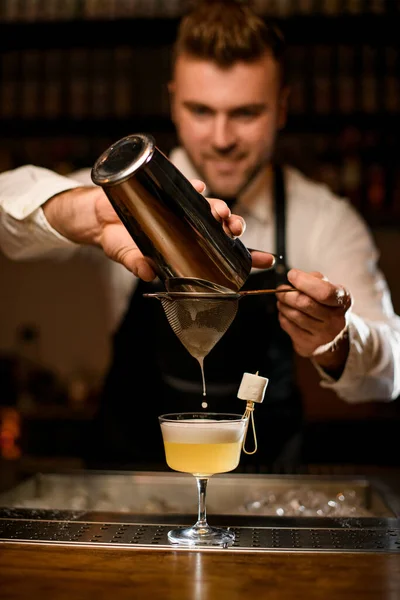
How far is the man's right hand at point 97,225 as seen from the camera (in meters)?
1.54

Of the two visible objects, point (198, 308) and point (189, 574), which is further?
point (198, 308)

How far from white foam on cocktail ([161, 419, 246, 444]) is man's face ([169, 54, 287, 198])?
1.12 m

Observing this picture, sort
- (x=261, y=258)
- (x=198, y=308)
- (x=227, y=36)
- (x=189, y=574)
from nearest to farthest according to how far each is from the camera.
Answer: (x=189, y=574), (x=198, y=308), (x=261, y=258), (x=227, y=36)

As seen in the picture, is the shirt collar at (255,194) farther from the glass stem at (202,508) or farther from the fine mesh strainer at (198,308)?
the glass stem at (202,508)

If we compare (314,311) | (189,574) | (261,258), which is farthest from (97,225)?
(189,574)

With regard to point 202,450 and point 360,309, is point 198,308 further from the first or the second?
point 360,309

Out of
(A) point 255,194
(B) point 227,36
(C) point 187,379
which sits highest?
(B) point 227,36

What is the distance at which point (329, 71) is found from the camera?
3750 millimetres

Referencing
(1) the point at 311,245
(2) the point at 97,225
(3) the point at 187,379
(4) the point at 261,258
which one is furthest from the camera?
(1) the point at 311,245

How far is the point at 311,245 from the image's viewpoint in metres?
2.48

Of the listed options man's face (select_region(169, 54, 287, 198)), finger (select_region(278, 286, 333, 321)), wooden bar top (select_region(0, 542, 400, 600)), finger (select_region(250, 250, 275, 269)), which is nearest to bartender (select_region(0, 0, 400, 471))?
man's face (select_region(169, 54, 287, 198))

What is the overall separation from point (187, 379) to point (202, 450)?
1010mm

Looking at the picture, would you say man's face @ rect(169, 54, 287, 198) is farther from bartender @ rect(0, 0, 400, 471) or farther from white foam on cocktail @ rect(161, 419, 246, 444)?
white foam on cocktail @ rect(161, 419, 246, 444)

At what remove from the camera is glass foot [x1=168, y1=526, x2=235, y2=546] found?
1.30m
